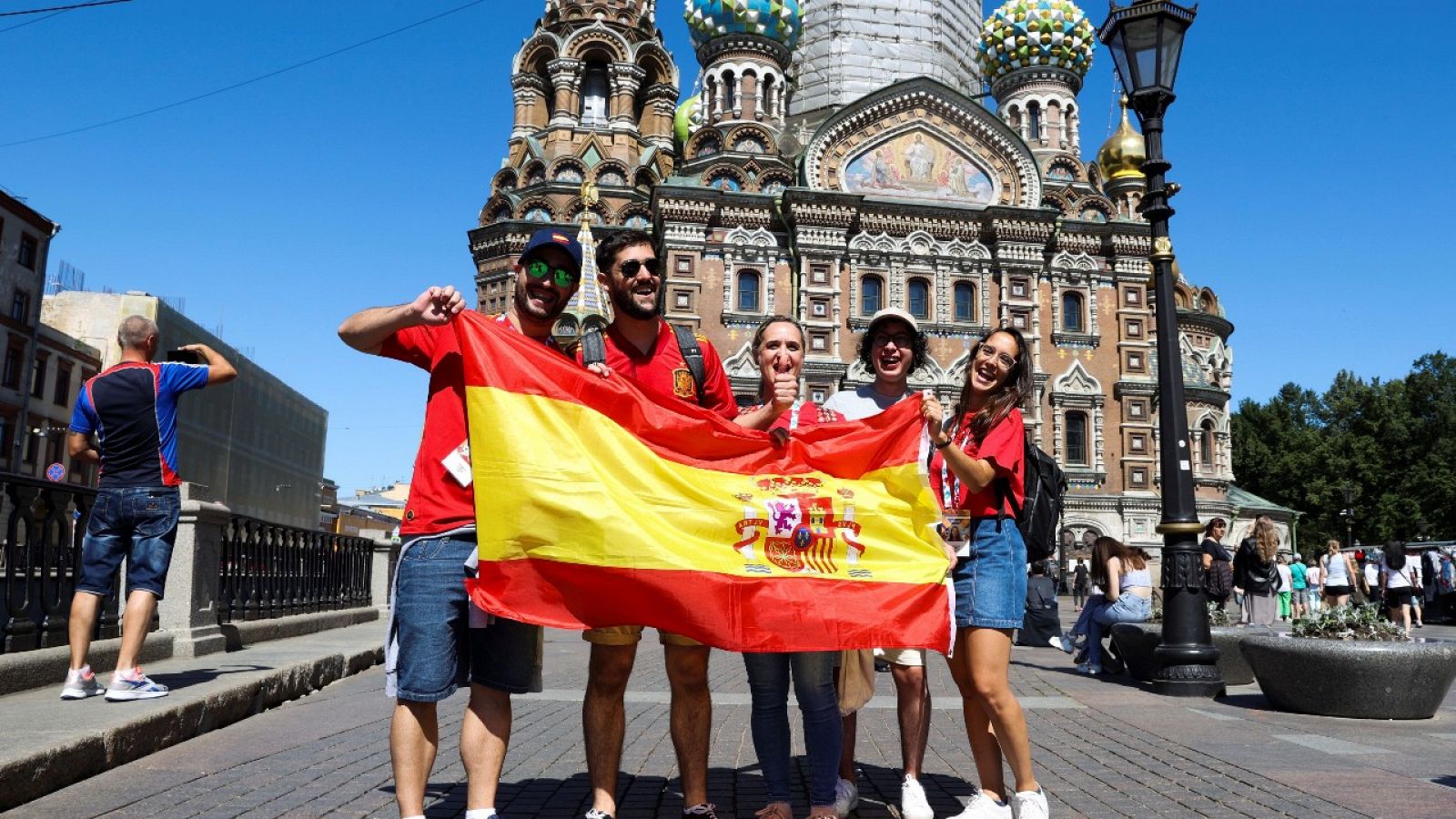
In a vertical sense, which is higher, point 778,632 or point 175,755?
point 778,632

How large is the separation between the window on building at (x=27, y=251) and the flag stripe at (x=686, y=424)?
4483cm

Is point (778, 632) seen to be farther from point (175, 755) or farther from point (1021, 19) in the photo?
point (1021, 19)

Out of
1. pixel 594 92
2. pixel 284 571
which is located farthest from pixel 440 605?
pixel 594 92

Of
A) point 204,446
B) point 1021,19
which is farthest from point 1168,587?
point 1021,19

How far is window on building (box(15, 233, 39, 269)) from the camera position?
135 feet

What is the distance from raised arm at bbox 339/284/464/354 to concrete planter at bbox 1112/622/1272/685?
27.0 feet

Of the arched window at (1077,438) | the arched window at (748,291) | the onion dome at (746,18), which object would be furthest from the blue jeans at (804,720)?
the onion dome at (746,18)

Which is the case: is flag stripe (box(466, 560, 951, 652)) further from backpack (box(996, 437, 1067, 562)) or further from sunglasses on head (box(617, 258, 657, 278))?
sunglasses on head (box(617, 258, 657, 278))

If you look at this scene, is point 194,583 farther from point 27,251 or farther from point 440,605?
point 27,251

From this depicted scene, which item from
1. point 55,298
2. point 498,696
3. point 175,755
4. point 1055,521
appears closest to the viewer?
point 498,696

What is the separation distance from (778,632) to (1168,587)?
676 centimetres

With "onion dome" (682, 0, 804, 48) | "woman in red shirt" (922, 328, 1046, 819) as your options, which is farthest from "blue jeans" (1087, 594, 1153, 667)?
"onion dome" (682, 0, 804, 48)

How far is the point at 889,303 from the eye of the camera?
37656mm

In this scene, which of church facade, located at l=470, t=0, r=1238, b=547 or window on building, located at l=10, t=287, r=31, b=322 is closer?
church facade, located at l=470, t=0, r=1238, b=547
